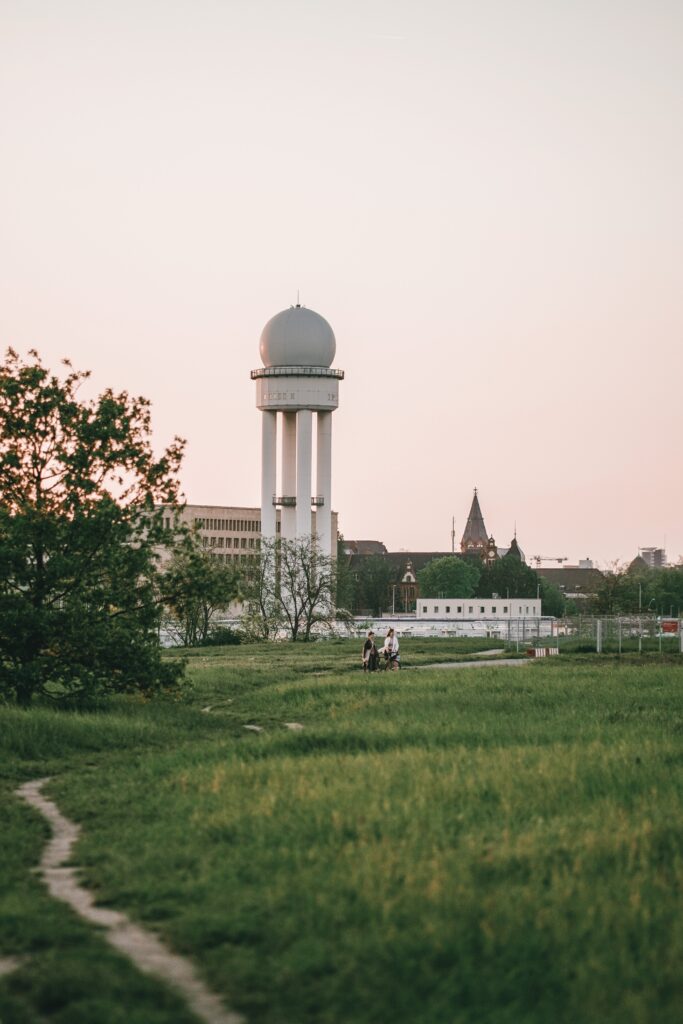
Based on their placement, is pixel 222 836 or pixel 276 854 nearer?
pixel 276 854

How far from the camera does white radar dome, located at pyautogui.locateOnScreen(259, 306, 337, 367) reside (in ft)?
308

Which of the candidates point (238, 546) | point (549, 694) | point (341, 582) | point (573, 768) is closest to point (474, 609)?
point (238, 546)

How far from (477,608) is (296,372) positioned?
71754 millimetres

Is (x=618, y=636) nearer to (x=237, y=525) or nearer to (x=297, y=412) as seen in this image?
(x=297, y=412)

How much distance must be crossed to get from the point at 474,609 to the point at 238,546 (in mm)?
31098

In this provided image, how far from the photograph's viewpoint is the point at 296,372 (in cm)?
9269

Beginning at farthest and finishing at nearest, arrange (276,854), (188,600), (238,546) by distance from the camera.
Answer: (238,546) → (188,600) → (276,854)

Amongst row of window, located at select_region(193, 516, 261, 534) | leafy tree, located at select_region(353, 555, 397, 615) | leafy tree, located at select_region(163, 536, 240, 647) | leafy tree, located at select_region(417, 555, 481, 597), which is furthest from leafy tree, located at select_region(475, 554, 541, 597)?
leafy tree, located at select_region(163, 536, 240, 647)

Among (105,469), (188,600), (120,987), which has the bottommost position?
(120,987)

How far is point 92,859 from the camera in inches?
472

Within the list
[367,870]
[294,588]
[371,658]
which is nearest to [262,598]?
[294,588]

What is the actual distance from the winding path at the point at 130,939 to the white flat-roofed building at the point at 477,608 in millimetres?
142323

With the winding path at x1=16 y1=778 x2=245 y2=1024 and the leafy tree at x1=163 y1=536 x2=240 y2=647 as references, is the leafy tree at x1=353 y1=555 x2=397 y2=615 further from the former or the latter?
the winding path at x1=16 y1=778 x2=245 y2=1024

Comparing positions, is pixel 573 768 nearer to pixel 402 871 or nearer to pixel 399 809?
pixel 399 809
